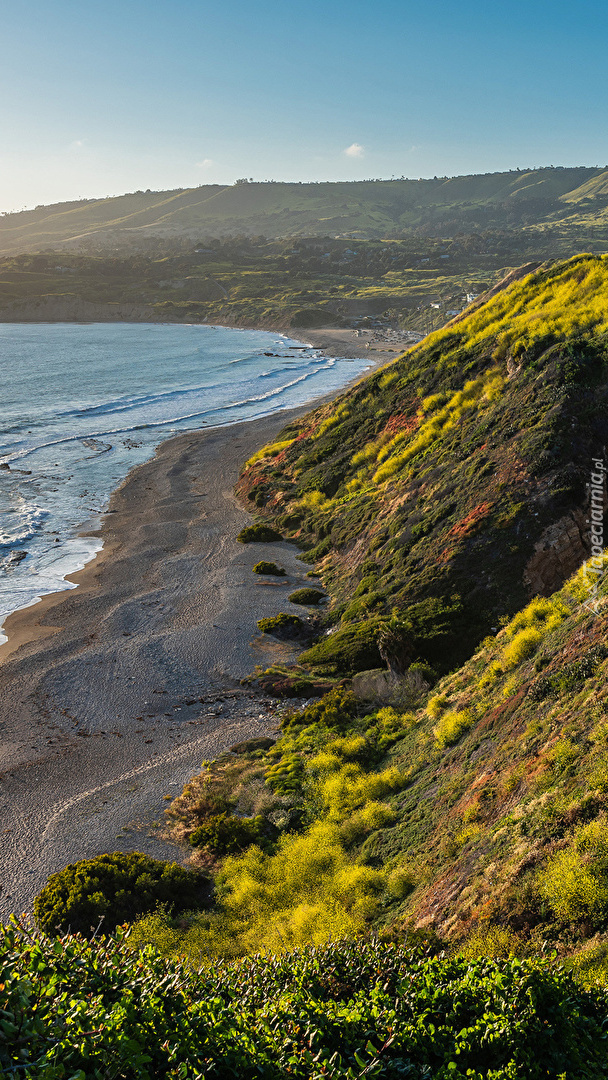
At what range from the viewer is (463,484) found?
2520 cm

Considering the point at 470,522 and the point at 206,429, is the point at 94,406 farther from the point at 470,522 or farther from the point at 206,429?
the point at 470,522

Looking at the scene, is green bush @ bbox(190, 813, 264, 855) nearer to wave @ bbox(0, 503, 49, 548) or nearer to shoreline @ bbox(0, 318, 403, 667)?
shoreline @ bbox(0, 318, 403, 667)

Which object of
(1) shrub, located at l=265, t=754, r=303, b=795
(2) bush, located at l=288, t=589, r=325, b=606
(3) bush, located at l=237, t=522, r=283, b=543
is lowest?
(1) shrub, located at l=265, t=754, r=303, b=795

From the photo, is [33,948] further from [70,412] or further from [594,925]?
[70,412]

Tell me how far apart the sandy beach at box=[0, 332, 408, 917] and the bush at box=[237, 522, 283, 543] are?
0.69m

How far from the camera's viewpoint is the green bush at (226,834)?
14820 millimetres

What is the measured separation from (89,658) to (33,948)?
18444 mm

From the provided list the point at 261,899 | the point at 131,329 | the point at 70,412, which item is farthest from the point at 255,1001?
the point at 131,329

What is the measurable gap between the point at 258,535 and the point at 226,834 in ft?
70.3

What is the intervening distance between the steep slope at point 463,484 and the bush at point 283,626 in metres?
1.44

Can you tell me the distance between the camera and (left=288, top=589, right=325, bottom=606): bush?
27906 mm

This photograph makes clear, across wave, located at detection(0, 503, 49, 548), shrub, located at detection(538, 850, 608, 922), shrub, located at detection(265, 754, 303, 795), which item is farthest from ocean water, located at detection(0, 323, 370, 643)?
shrub, located at detection(538, 850, 608, 922)

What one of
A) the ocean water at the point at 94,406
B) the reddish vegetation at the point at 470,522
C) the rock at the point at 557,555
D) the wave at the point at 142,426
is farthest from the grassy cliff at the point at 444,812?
the wave at the point at 142,426

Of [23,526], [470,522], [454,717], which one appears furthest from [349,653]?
[23,526]
